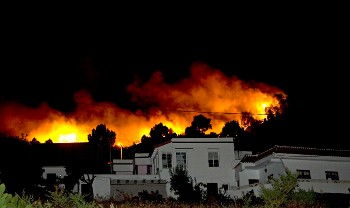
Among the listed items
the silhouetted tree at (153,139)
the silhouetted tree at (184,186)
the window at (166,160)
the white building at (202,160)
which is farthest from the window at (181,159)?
the silhouetted tree at (153,139)

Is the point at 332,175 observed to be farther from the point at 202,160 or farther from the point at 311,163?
the point at 202,160

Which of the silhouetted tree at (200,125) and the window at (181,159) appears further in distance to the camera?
the silhouetted tree at (200,125)

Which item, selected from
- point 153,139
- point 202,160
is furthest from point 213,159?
point 153,139

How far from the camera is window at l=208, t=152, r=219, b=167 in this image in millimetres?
42438

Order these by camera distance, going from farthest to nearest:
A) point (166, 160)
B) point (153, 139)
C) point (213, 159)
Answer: point (153, 139), point (166, 160), point (213, 159)

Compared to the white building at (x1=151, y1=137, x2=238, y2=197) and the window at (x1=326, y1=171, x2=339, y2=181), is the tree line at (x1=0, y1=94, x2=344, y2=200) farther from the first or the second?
the window at (x1=326, y1=171, x2=339, y2=181)

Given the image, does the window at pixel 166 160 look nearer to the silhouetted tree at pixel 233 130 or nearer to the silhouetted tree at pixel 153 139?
the silhouetted tree at pixel 153 139

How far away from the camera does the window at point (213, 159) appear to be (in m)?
42.4

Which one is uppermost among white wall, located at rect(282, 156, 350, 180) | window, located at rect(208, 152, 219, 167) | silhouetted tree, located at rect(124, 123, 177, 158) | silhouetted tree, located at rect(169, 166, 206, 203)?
silhouetted tree, located at rect(124, 123, 177, 158)

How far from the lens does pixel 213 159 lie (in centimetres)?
4262

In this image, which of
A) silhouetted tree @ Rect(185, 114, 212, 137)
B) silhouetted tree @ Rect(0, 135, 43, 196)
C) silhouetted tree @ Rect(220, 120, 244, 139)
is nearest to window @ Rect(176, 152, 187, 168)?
silhouetted tree @ Rect(0, 135, 43, 196)

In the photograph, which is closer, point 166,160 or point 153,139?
point 166,160

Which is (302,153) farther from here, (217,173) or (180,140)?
(180,140)

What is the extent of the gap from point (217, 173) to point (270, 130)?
112ft
